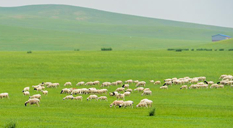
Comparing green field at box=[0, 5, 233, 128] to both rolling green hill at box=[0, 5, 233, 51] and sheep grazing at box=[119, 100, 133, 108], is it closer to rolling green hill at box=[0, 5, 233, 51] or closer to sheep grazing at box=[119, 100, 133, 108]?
sheep grazing at box=[119, 100, 133, 108]

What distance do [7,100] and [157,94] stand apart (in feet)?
31.2

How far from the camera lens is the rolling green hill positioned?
10356cm

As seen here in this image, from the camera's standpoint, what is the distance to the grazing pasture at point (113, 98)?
20625 millimetres

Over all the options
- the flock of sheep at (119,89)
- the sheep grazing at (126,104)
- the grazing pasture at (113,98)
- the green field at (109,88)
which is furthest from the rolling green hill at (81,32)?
the sheep grazing at (126,104)

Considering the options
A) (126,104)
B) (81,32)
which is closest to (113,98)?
(126,104)

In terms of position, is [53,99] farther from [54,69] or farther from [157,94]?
[54,69]

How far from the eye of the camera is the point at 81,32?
137 m

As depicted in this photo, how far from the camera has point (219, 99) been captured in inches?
1131

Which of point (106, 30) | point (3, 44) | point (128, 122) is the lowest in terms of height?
point (128, 122)

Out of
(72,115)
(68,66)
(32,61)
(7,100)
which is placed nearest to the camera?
(72,115)

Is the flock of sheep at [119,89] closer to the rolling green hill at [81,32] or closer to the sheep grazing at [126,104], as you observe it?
the sheep grazing at [126,104]

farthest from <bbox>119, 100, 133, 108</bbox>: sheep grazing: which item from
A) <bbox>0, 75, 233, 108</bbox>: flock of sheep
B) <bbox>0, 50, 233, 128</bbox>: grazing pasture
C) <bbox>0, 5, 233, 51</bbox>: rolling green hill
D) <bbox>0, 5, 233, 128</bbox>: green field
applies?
<bbox>0, 5, 233, 51</bbox>: rolling green hill

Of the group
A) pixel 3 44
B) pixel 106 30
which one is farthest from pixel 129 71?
pixel 106 30

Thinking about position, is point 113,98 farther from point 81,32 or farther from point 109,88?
point 81,32
